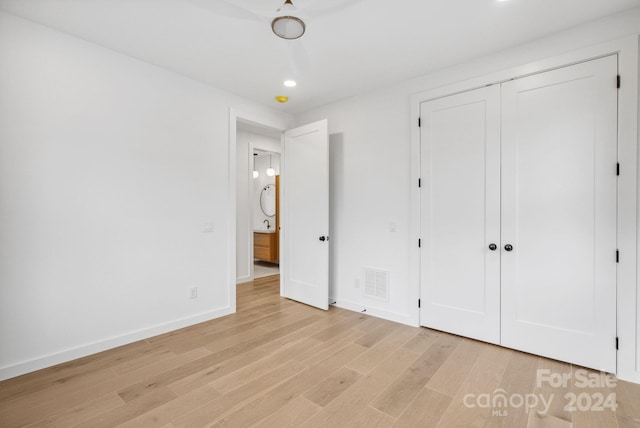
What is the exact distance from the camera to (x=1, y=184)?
7.04 ft

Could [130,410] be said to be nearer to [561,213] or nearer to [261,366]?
[261,366]

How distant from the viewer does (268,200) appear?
7148 mm

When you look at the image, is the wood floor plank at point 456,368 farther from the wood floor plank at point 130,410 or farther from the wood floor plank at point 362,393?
the wood floor plank at point 130,410

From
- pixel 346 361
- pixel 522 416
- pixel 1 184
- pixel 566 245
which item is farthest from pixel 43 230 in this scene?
pixel 566 245

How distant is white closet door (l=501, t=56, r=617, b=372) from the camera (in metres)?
2.21

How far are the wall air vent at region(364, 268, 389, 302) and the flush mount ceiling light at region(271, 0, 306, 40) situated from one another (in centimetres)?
257

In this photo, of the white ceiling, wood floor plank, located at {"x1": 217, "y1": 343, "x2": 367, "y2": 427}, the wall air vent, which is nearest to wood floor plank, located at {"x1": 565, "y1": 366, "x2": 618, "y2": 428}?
wood floor plank, located at {"x1": 217, "y1": 343, "x2": 367, "y2": 427}

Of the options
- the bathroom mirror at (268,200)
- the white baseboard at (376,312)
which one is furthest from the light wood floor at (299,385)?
the bathroom mirror at (268,200)

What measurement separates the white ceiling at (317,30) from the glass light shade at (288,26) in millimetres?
99

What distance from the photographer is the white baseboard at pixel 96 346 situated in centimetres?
221

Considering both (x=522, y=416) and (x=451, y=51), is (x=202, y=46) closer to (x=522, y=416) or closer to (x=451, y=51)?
(x=451, y=51)

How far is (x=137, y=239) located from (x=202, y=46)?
1.89 meters

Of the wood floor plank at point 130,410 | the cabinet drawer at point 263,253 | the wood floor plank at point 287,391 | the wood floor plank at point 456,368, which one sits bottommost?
the wood floor plank at point 130,410

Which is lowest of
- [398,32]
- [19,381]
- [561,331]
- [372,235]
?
[19,381]
